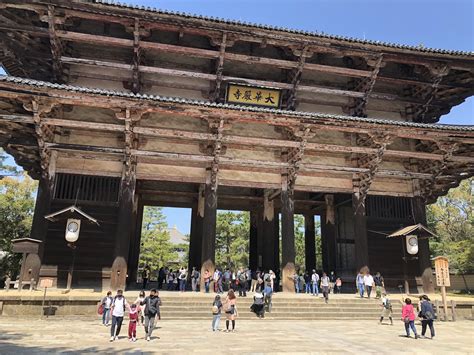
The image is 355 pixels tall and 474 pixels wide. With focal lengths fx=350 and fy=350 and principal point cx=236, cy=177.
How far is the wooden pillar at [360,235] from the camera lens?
54.2 feet

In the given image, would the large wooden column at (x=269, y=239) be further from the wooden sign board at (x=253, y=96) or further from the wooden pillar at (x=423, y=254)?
the wooden pillar at (x=423, y=254)

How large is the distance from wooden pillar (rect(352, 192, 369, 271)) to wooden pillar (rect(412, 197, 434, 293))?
8.95ft

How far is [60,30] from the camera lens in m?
14.5

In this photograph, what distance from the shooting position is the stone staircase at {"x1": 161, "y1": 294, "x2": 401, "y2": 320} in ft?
41.6

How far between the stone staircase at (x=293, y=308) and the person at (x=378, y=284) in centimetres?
67

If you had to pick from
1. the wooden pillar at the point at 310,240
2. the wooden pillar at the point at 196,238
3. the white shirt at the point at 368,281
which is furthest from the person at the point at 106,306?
the wooden pillar at the point at 310,240

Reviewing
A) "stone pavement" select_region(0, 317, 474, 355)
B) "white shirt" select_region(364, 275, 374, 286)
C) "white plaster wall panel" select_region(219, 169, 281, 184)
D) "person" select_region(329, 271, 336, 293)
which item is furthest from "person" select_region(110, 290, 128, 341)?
"person" select_region(329, 271, 336, 293)

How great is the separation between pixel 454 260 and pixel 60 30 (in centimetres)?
3233

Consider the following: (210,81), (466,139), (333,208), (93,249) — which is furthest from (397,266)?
(93,249)

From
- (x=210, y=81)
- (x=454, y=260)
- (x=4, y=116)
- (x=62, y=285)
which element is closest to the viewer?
(x=4, y=116)

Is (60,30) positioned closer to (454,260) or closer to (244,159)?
(244,159)

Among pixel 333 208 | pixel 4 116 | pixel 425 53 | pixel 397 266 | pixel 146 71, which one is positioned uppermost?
pixel 425 53

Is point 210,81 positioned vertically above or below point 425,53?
below

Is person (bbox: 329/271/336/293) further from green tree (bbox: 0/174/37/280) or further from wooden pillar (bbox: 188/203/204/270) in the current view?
green tree (bbox: 0/174/37/280)
